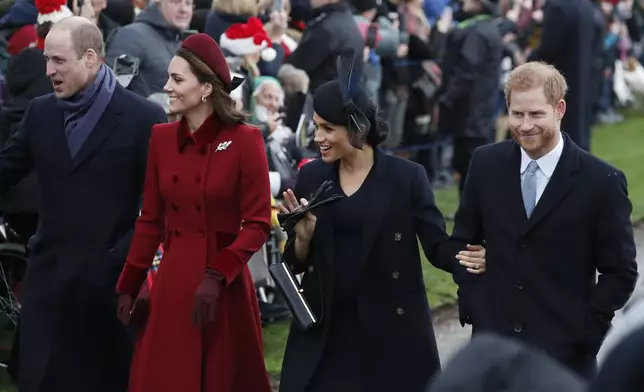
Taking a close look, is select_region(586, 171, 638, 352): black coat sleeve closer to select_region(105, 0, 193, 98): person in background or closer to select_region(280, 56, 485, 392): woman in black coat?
select_region(280, 56, 485, 392): woman in black coat

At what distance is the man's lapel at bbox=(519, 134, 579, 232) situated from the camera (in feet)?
18.1

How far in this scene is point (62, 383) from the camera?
6496mm

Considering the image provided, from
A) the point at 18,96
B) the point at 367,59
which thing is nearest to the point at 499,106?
the point at 367,59

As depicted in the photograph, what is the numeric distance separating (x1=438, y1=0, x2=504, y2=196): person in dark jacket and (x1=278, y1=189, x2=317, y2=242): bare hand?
7010mm

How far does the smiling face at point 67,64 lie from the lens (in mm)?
6340

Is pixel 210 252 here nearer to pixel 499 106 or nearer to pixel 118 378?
pixel 118 378

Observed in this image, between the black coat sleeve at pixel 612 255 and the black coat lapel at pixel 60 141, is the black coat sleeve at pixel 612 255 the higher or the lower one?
the higher one

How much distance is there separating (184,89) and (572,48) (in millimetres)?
7946

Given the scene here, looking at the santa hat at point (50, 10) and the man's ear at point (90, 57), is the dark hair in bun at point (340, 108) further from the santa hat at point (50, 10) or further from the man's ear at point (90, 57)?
the santa hat at point (50, 10)

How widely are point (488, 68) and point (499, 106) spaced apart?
8.68 feet

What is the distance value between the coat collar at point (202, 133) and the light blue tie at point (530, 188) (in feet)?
4.51

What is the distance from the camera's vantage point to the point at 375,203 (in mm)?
5953

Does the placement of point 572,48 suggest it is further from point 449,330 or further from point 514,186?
point 514,186

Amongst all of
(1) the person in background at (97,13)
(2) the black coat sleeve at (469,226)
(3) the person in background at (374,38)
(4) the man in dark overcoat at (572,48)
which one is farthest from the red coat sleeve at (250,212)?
(4) the man in dark overcoat at (572,48)
